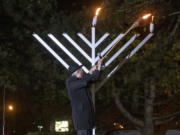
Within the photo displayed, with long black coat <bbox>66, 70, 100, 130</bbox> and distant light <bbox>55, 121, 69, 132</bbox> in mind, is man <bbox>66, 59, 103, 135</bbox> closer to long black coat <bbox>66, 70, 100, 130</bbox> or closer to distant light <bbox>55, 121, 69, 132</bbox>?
long black coat <bbox>66, 70, 100, 130</bbox>

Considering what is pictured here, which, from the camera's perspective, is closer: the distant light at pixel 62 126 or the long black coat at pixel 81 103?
the long black coat at pixel 81 103

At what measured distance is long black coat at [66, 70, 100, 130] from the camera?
4.28m

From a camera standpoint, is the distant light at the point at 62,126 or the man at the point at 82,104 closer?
the man at the point at 82,104

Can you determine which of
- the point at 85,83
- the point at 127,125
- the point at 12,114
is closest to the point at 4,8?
the point at 85,83

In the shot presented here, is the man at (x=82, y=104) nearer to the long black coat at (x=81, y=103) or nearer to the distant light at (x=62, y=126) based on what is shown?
the long black coat at (x=81, y=103)

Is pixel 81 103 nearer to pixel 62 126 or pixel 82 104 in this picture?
pixel 82 104

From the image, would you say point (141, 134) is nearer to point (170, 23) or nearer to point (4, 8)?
point (170, 23)

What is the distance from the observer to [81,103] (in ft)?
14.1

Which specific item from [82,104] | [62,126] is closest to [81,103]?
[82,104]

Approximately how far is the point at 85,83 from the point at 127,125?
7.33 metres

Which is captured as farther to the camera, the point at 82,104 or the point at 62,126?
the point at 62,126

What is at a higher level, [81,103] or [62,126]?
[62,126]

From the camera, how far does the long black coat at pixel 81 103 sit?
14.0 feet

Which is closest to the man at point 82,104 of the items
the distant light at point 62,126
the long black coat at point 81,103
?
the long black coat at point 81,103
